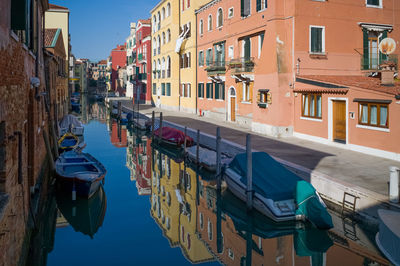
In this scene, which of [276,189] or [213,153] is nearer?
[276,189]

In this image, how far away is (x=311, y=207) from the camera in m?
9.67

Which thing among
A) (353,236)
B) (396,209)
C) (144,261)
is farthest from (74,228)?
(396,209)

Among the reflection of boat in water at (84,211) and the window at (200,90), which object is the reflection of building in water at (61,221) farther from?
the window at (200,90)

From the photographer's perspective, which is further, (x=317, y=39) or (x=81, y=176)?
(x=317, y=39)

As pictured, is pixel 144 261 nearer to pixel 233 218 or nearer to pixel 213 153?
pixel 233 218

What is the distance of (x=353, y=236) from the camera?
9.17 m

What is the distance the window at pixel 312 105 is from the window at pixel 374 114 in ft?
8.58

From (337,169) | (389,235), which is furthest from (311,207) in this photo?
(337,169)

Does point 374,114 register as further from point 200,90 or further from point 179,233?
point 200,90

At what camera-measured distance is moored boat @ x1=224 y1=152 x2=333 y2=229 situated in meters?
9.63

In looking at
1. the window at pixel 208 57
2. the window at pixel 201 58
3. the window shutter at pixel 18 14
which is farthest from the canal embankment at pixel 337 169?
the window at pixel 201 58

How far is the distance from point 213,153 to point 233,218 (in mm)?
6234

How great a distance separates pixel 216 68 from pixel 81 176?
1749 centimetres

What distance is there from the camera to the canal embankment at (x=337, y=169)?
9.57 metres
